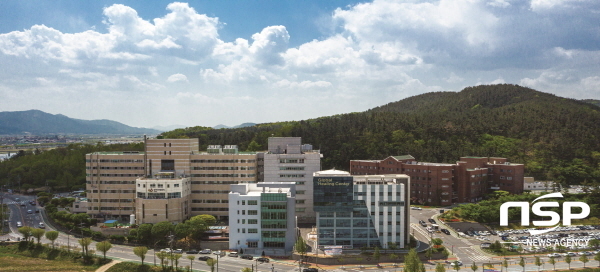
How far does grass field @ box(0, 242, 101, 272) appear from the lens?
59.9 m

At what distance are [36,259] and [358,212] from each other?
48398mm

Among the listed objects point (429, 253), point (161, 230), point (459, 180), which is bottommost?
point (429, 253)

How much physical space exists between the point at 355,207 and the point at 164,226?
98.1 ft

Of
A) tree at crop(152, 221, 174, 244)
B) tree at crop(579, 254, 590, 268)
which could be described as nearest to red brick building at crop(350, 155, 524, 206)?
tree at crop(579, 254, 590, 268)

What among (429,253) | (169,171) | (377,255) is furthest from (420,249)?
(169,171)

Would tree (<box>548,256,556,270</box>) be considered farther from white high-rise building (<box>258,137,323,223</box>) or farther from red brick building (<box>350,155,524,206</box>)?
white high-rise building (<box>258,137,323,223</box>)

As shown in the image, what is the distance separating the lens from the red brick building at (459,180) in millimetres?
93875

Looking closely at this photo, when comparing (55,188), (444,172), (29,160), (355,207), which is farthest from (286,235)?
(29,160)

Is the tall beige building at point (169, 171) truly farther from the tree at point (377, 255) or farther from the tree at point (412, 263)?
the tree at point (412, 263)

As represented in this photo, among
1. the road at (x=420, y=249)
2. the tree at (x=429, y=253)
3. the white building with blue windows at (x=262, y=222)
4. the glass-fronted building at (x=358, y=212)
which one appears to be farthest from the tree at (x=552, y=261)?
the white building with blue windows at (x=262, y=222)

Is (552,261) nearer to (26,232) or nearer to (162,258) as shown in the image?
(162,258)

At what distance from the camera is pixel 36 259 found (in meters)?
64.6

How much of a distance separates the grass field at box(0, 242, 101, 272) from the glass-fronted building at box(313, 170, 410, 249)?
109ft

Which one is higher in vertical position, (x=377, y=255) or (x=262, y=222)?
(x=262, y=222)
